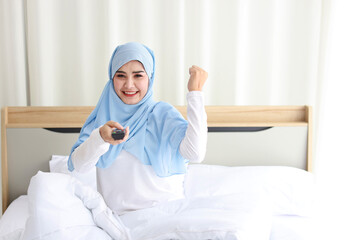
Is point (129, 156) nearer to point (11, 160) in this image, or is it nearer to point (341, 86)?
point (11, 160)

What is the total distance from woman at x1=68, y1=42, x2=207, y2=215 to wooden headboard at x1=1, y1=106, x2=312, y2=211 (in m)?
0.93

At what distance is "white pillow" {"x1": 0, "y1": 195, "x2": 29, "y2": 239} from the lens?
1.71 m

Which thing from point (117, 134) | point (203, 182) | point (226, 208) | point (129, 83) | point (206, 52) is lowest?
point (203, 182)

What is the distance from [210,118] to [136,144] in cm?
111

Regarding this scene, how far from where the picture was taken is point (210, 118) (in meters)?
2.62

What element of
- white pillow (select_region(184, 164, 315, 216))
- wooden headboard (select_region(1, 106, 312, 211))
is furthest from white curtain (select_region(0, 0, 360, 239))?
white pillow (select_region(184, 164, 315, 216))

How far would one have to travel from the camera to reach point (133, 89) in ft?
5.21

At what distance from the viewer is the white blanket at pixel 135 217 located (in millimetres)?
1285

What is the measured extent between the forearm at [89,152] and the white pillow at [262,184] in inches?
33.3

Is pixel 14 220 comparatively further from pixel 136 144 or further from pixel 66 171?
pixel 136 144

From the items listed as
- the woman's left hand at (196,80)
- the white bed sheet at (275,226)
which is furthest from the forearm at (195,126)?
the white bed sheet at (275,226)

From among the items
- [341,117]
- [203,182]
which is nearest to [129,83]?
[203,182]

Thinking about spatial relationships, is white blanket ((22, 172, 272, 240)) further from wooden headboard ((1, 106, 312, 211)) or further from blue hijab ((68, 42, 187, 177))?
wooden headboard ((1, 106, 312, 211))

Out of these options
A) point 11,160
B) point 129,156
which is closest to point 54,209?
point 129,156
